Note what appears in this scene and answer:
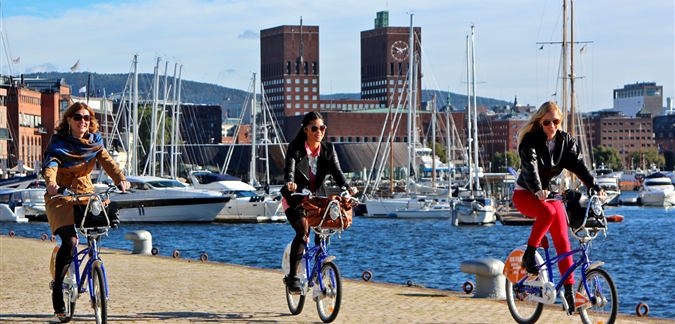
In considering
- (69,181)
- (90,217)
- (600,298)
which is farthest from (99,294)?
(600,298)

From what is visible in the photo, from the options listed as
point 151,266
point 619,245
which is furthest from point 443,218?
point 151,266

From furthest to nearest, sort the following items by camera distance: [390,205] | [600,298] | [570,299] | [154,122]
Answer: [390,205]
[154,122]
[570,299]
[600,298]

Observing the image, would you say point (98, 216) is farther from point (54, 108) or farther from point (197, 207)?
point (54, 108)

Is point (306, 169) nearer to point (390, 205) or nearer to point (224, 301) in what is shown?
point (224, 301)

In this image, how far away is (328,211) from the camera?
10.2 meters

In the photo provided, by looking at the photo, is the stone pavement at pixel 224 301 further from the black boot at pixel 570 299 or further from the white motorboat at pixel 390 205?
the white motorboat at pixel 390 205

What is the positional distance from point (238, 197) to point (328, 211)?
197 feet

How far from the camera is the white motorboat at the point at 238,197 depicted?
68125 millimetres

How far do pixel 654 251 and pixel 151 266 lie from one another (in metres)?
31.6

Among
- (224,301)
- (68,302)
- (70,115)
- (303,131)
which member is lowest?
(224,301)

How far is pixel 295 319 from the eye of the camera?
10.9 meters

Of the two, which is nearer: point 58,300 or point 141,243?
point 58,300

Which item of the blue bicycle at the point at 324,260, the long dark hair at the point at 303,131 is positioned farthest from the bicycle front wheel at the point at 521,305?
the long dark hair at the point at 303,131

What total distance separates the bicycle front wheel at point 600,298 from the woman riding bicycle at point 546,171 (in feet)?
0.68
